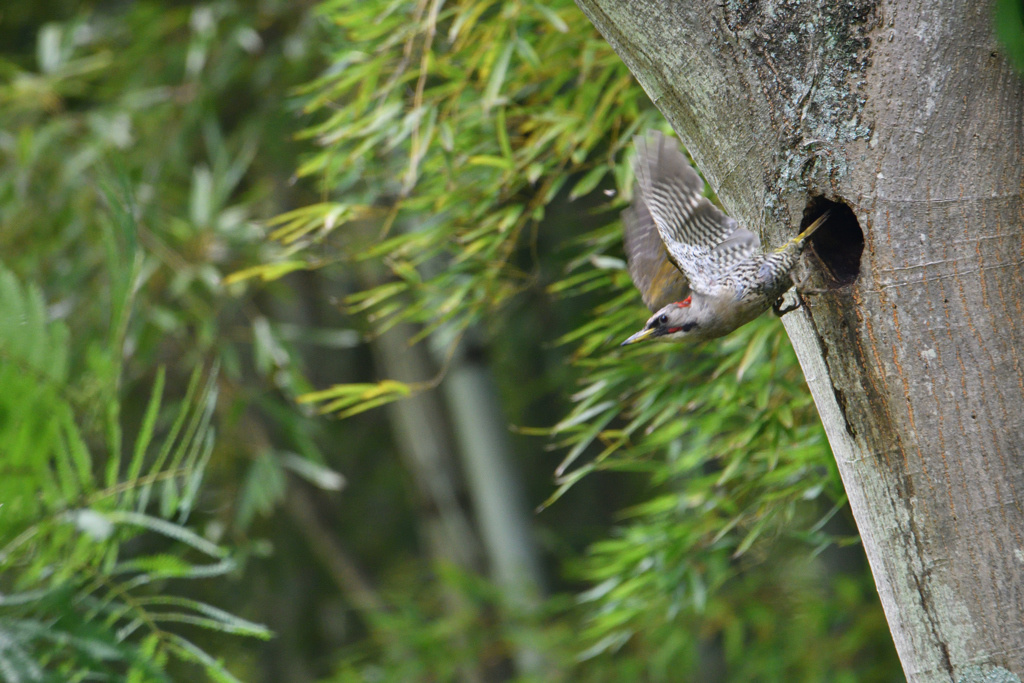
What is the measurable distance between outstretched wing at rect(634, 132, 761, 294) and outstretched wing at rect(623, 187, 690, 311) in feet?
0.11

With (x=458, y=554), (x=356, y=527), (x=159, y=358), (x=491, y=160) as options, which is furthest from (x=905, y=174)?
(x=356, y=527)

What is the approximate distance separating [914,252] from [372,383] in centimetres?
180

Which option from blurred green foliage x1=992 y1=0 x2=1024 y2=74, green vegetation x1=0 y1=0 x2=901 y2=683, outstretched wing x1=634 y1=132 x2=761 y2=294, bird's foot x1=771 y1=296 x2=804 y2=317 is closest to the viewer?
blurred green foliage x1=992 y1=0 x2=1024 y2=74

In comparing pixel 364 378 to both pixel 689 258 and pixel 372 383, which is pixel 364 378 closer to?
pixel 372 383

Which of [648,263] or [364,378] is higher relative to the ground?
[364,378]

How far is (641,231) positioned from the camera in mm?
854

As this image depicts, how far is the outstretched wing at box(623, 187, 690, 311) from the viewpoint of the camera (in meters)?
0.84

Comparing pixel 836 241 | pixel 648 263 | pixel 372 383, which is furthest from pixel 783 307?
pixel 372 383

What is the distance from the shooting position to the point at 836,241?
0.65 m

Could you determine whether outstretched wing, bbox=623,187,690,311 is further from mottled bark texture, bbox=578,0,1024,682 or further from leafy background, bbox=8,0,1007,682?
mottled bark texture, bbox=578,0,1024,682

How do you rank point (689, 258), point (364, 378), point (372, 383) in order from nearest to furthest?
point (689, 258)
point (372, 383)
point (364, 378)

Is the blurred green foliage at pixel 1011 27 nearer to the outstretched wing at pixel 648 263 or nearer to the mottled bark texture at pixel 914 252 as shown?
the mottled bark texture at pixel 914 252

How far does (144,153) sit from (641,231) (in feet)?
5.51

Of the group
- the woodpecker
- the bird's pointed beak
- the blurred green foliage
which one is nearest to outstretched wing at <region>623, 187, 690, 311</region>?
the woodpecker
